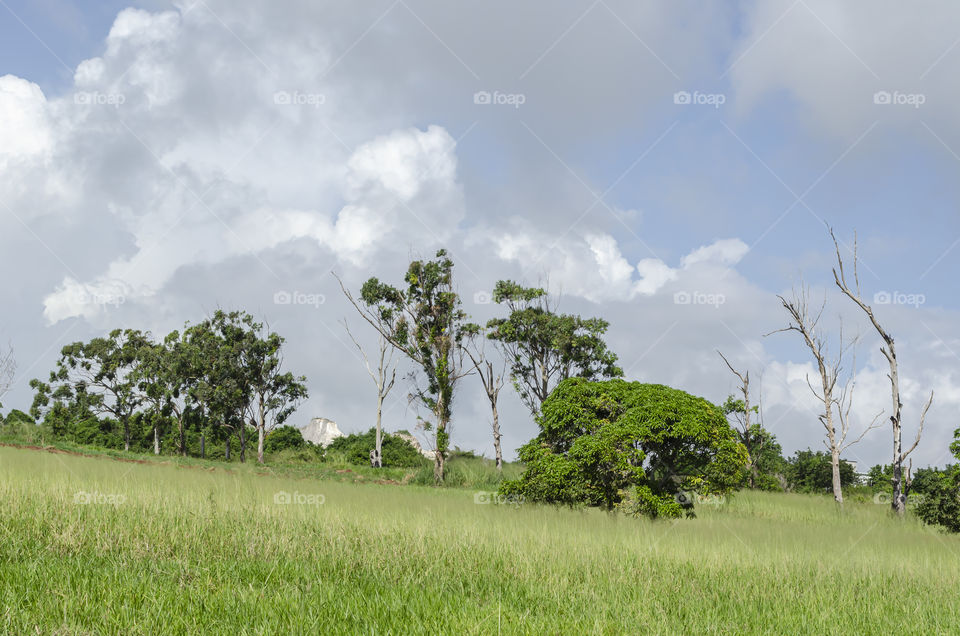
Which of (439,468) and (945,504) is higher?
(945,504)

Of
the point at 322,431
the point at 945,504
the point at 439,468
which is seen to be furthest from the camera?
the point at 322,431

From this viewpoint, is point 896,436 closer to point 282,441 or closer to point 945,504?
point 945,504

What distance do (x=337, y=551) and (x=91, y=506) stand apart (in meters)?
4.80

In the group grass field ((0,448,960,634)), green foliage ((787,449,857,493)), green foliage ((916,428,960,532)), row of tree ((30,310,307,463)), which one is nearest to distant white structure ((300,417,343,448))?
row of tree ((30,310,307,463))

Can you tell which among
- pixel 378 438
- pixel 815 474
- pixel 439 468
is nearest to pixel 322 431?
pixel 378 438

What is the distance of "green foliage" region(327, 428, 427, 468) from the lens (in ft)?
143

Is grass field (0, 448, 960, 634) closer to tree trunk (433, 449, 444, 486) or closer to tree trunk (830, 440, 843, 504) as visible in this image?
Result: tree trunk (830, 440, 843, 504)

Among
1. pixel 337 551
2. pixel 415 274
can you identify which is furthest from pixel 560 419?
pixel 415 274

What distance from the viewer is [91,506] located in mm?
10438

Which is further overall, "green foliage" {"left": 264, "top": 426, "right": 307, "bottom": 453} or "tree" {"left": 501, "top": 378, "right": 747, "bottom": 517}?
"green foliage" {"left": 264, "top": 426, "right": 307, "bottom": 453}

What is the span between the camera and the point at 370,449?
45.4 meters

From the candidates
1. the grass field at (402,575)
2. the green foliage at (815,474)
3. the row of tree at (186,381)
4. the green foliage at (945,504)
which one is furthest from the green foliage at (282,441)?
the green foliage at (945,504)

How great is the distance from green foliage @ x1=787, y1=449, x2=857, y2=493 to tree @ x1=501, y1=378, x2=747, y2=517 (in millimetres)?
30530

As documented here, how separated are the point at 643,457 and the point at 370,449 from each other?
31662 mm
